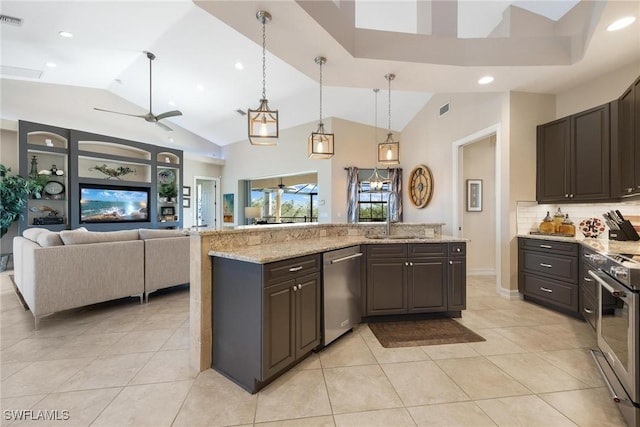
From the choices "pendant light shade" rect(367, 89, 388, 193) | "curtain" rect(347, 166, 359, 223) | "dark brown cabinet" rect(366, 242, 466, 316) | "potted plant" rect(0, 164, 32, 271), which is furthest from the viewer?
"curtain" rect(347, 166, 359, 223)

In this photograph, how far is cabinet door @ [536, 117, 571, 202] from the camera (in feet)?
11.0

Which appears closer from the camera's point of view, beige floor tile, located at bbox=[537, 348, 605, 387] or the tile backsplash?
beige floor tile, located at bbox=[537, 348, 605, 387]

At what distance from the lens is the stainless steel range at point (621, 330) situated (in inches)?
58.3

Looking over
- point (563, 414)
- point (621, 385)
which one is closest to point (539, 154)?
point (621, 385)

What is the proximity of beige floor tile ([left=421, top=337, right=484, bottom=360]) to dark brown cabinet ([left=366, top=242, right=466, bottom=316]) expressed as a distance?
1.75ft

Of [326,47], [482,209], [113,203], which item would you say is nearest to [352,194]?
[482,209]

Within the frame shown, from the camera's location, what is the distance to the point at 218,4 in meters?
2.07

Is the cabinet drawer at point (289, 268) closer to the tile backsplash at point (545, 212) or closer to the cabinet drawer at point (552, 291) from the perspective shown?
the cabinet drawer at point (552, 291)

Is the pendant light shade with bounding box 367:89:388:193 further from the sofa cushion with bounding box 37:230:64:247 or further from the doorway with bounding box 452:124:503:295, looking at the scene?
the sofa cushion with bounding box 37:230:64:247

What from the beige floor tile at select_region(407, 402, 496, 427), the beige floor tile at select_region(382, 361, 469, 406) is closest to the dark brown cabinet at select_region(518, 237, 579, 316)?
the beige floor tile at select_region(382, 361, 469, 406)

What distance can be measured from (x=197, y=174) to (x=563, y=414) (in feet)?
31.6

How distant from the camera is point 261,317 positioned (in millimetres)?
1743

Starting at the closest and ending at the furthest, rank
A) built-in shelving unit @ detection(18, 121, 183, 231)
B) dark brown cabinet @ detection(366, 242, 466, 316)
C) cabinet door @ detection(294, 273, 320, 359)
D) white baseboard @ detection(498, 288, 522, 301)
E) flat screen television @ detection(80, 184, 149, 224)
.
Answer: cabinet door @ detection(294, 273, 320, 359)
dark brown cabinet @ detection(366, 242, 466, 316)
white baseboard @ detection(498, 288, 522, 301)
built-in shelving unit @ detection(18, 121, 183, 231)
flat screen television @ detection(80, 184, 149, 224)

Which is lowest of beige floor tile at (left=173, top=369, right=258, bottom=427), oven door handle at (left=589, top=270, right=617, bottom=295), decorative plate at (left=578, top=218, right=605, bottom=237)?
beige floor tile at (left=173, top=369, right=258, bottom=427)
